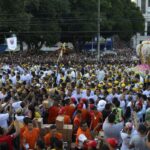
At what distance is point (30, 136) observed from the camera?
34.3ft

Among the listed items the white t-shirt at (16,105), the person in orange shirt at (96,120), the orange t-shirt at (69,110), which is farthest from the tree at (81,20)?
the person in orange shirt at (96,120)

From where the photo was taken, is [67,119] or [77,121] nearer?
[77,121]

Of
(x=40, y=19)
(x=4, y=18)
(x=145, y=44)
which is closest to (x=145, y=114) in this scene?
(x=145, y=44)

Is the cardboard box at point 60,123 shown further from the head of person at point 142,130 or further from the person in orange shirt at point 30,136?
the head of person at point 142,130

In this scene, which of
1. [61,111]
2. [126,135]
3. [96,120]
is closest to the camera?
[126,135]

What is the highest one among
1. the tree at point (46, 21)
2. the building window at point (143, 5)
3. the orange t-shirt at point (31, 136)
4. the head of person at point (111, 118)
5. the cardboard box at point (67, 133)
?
the building window at point (143, 5)

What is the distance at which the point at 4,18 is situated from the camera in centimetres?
4819

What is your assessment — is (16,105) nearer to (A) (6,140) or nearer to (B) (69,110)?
(B) (69,110)

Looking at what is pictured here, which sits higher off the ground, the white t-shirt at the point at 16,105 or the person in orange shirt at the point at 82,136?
the white t-shirt at the point at 16,105

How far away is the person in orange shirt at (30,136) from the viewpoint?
34.4 feet

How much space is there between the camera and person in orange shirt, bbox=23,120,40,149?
10477 millimetres

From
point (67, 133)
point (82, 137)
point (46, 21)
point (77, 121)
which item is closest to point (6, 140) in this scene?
point (82, 137)

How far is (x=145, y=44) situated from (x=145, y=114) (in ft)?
22.1

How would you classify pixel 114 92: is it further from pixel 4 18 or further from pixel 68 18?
pixel 68 18
